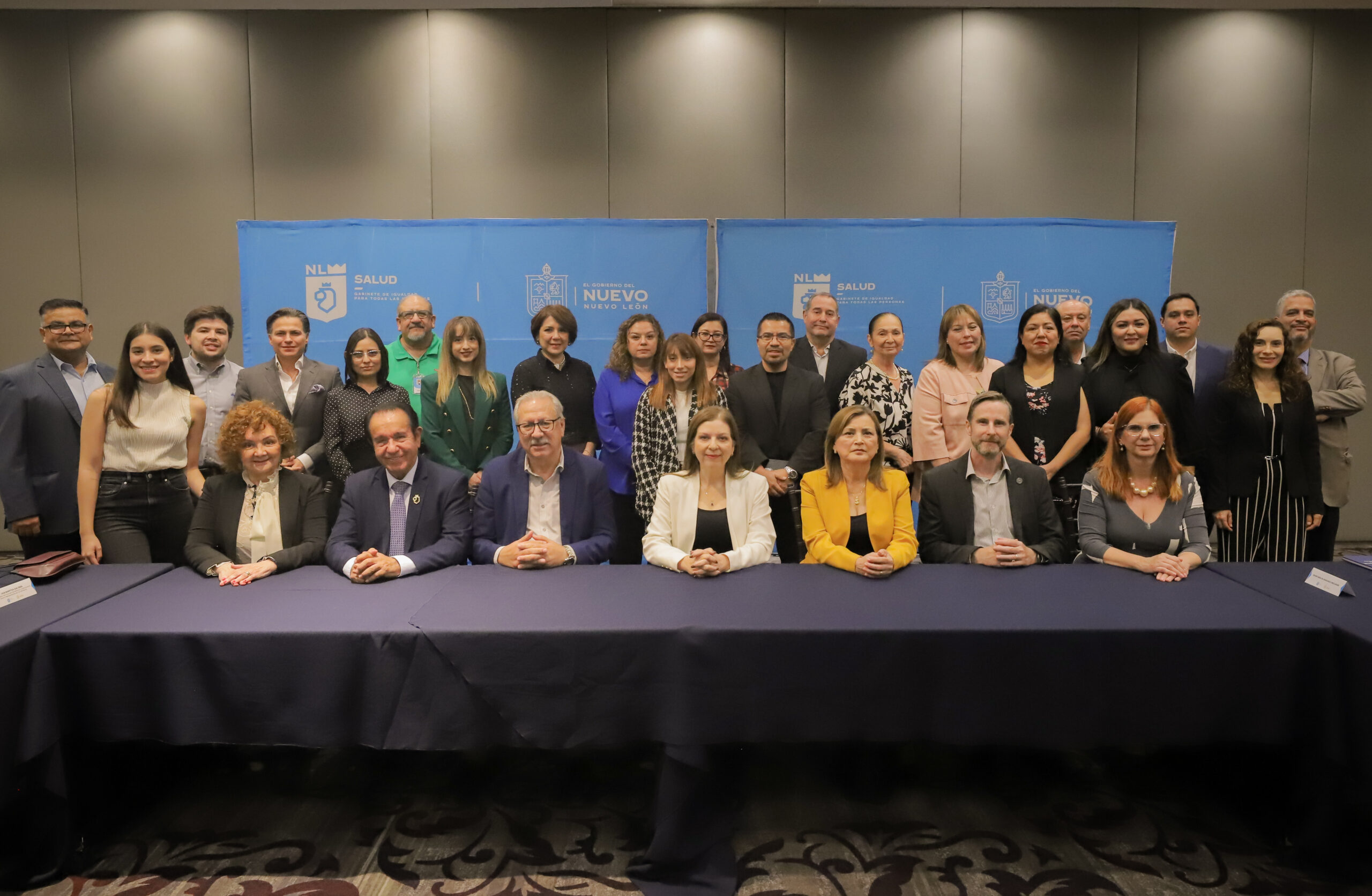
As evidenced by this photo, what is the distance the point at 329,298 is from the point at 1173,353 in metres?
4.50

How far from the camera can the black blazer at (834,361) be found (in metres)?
3.87

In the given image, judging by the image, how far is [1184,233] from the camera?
518 cm

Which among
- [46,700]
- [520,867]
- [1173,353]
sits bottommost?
[520,867]

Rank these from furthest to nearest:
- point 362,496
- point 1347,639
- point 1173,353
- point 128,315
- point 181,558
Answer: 1. point 128,315
2. point 1173,353
3. point 181,558
4. point 362,496
5. point 1347,639

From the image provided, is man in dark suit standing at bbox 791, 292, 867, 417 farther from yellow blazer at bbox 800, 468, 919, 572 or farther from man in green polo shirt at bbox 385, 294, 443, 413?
man in green polo shirt at bbox 385, 294, 443, 413

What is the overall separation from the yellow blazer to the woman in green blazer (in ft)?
5.45

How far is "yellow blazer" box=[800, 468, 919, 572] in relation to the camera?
2.67 metres

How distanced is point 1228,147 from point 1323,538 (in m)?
2.99

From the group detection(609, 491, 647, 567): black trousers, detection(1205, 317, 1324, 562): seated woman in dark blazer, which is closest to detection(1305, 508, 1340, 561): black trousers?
detection(1205, 317, 1324, 562): seated woman in dark blazer

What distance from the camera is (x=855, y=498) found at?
2.72m

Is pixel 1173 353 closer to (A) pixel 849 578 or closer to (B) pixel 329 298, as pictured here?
(A) pixel 849 578

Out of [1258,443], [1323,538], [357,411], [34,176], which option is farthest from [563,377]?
[34,176]

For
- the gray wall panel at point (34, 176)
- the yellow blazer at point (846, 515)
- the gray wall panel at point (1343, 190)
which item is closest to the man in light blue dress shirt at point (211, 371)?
the gray wall panel at point (34, 176)

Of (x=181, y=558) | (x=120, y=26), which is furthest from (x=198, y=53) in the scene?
(x=181, y=558)
